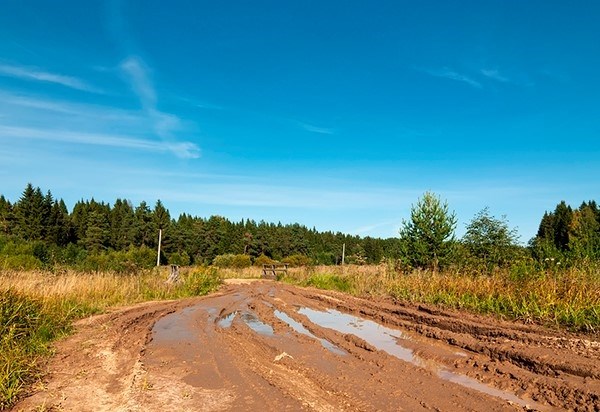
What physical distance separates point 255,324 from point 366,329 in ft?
9.21

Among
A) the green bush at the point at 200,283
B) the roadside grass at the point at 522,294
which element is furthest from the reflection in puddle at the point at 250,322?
the green bush at the point at 200,283

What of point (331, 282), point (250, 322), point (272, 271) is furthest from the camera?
point (272, 271)

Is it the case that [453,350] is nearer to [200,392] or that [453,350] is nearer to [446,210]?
[200,392]

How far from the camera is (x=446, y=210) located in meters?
19.3

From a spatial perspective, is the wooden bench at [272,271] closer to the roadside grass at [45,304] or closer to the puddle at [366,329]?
the roadside grass at [45,304]

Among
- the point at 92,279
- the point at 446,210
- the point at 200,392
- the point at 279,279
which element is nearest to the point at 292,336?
the point at 200,392

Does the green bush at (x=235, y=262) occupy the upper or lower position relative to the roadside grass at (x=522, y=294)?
lower

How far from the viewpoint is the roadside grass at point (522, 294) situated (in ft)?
26.8

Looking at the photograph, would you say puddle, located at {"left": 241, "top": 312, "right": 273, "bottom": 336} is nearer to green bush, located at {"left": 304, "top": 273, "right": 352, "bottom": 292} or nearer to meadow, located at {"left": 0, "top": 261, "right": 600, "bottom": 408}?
meadow, located at {"left": 0, "top": 261, "right": 600, "bottom": 408}

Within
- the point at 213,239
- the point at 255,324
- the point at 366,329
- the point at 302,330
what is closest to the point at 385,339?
the point at 366,329

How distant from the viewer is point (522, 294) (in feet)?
32.3

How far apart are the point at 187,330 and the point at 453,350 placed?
228 inches

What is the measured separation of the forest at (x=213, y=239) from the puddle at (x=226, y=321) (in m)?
9.18

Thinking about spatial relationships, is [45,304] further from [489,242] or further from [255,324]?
[489,242]
